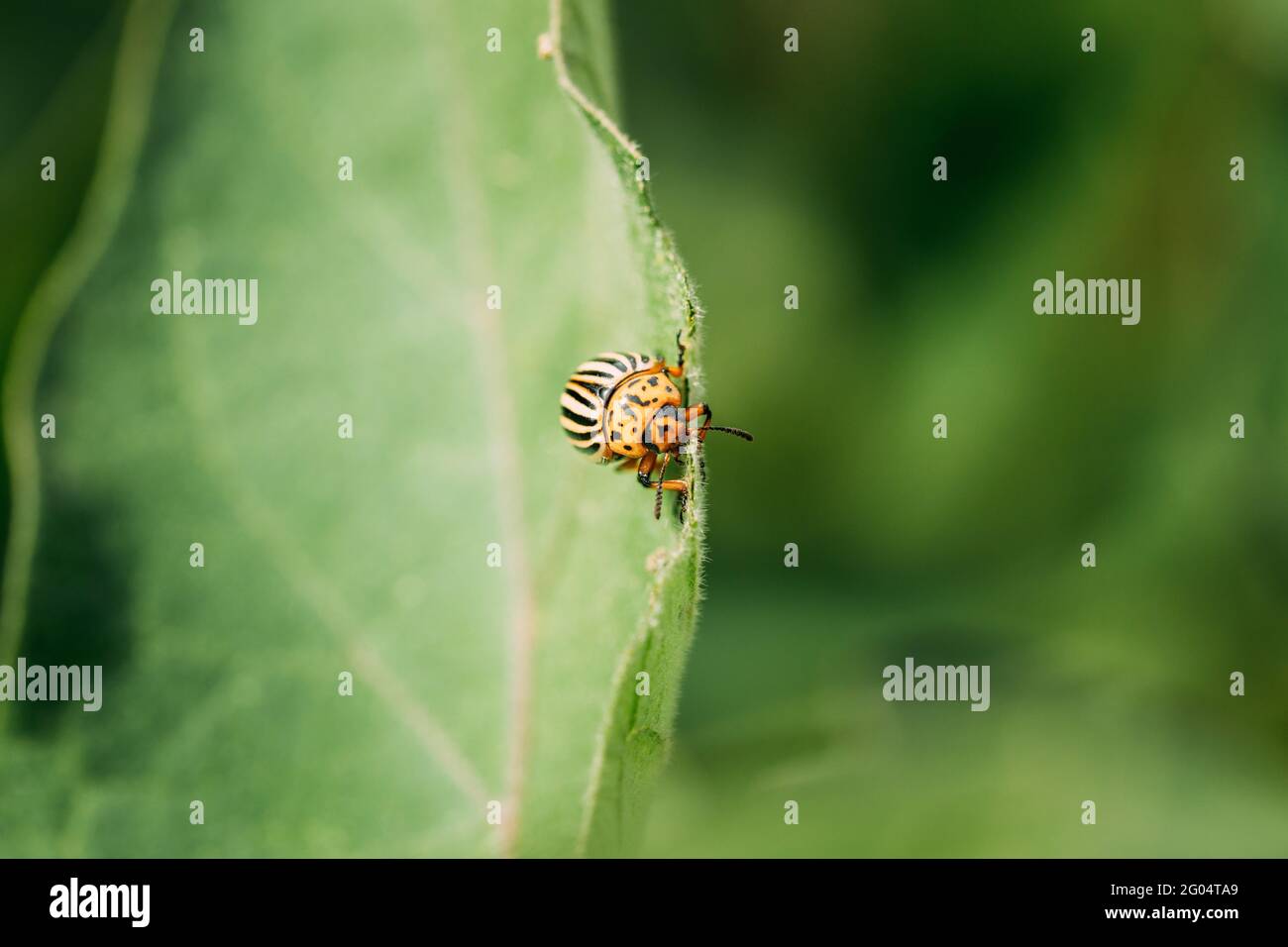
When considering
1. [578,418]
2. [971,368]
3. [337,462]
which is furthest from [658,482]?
[971,368]

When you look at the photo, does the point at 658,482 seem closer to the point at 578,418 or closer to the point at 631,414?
the point at 578,418

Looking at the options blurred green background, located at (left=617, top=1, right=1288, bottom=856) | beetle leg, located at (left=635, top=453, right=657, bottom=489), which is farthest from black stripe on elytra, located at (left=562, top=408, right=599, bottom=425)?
blurred green background, located at (left=617, top=1, right=1288, bottom=856)

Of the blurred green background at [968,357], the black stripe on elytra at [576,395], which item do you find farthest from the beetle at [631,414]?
the blurred green background at [968,357]

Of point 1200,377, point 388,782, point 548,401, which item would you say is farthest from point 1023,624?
point 388,782

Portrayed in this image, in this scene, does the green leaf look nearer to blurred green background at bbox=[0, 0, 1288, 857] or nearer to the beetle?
the beetle
